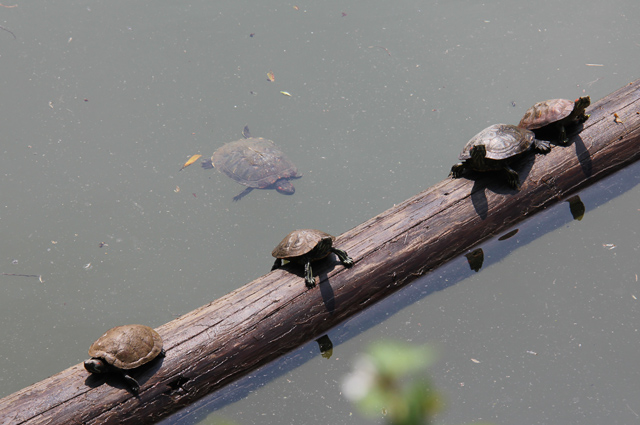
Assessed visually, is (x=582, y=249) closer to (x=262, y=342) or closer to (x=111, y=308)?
(x=262, y=342)

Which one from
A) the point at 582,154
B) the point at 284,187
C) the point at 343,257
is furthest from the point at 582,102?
the point at 284,187

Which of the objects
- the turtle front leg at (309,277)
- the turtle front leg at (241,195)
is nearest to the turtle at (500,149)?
the turtle front leg at (309,277)

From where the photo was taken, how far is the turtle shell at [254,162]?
4.68m

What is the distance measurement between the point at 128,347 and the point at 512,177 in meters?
2.63

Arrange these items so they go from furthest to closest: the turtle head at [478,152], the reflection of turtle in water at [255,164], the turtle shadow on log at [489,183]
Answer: the reflection of turtle in water at [255,164], the turtle shadow on log at [489,183], the turtle head at [478,152]

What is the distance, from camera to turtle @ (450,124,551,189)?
3547 mm

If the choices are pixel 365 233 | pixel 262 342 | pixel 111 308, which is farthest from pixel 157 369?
pixel 365 233

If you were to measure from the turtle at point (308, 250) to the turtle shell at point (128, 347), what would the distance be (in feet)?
2.90

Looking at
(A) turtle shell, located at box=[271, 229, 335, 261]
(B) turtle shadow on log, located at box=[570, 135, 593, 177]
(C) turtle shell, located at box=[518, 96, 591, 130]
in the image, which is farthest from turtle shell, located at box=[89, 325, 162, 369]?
(B) turtle shadow on log, located at box=[570, 135, 593, 177]

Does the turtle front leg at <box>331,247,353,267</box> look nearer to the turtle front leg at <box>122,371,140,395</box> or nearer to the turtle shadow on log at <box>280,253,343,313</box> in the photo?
the turtle shadow on log at <box>280,253,343,313</box>

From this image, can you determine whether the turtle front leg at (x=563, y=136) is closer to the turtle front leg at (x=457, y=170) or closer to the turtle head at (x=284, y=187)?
the turtle front leg at (x=457, y=170)

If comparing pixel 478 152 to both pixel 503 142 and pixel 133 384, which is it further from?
pixel 133 384

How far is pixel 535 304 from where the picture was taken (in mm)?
3568

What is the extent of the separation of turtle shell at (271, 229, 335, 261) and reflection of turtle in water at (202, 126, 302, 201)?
1291mm
